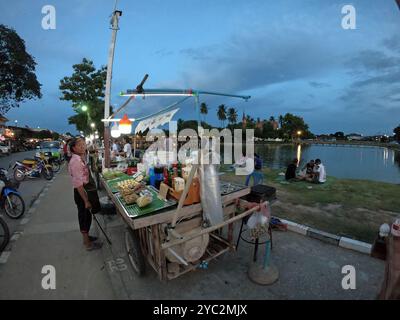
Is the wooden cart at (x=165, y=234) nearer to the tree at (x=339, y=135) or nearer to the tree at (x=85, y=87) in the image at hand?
the tree at (x=85, y=87)

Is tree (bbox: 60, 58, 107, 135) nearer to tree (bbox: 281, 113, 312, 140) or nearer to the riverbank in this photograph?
the riverbank

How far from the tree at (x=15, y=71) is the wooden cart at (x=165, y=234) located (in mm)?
30736

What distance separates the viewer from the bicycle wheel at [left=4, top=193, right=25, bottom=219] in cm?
565

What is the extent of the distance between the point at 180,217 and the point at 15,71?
32.2 metres

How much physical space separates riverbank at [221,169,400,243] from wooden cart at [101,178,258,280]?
7.89 ft

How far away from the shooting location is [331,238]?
4.07 m

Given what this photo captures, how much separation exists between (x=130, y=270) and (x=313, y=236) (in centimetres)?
348

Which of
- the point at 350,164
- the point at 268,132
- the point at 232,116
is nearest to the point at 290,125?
the point at 268,132

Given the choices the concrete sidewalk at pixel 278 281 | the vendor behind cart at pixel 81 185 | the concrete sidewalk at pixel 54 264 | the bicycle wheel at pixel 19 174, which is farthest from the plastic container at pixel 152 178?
the bicycle wheel at pixel 19 174

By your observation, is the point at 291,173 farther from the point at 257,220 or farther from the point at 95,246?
the point at 95,246

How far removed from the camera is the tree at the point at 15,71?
77.8ft

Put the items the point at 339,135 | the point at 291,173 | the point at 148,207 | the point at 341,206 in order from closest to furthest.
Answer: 1. the point at 148,207
2. the point at 341,206
3. the point at 291,173
4. the point at 339,135

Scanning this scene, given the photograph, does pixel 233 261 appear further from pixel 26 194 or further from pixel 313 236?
pixel 26 194
